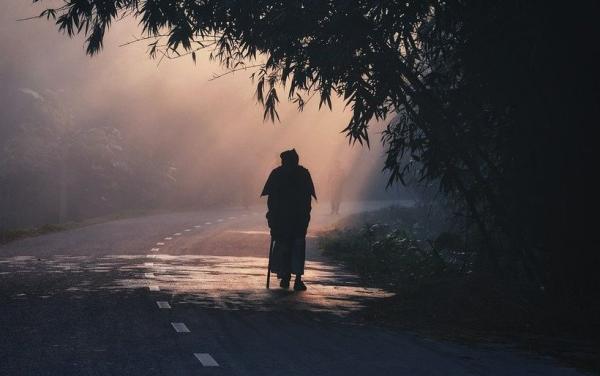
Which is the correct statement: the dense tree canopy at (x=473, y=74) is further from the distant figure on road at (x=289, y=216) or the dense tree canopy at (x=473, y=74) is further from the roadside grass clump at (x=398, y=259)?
the distant figure on road at (x=289, y=216)

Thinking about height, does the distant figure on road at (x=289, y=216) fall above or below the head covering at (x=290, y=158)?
below

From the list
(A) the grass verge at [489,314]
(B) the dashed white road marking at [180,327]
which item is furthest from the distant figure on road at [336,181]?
(B) the dashed white road marking at [180,327]

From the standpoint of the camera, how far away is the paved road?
907cm

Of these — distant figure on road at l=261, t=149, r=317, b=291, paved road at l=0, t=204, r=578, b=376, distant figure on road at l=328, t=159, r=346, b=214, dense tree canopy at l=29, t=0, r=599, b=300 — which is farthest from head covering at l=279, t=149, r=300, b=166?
distant figure on road at l=328, t=159, r=346, b=214

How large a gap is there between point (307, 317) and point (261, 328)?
1.24 metres

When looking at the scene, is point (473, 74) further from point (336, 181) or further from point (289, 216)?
point (336, 181)

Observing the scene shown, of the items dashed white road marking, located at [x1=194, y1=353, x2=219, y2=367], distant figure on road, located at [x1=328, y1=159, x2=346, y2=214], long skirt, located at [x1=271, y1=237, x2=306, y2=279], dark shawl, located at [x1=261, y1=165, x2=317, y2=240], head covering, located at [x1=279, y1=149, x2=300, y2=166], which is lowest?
dashed white road marking, located at [x1=194, y1=353, x2=219, y2=367]

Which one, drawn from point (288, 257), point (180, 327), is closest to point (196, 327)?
point (180, 327)

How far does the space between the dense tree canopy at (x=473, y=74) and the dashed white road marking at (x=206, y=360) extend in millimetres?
4396

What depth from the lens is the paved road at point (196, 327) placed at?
29.8ft

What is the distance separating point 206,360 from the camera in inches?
362

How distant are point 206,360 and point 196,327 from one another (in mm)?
2042

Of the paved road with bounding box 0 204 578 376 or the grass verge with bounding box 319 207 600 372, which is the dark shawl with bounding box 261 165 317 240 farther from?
the grass verge with bounding box 319 207 600 372

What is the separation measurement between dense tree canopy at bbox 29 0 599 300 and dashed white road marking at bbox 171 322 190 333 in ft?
11.0
